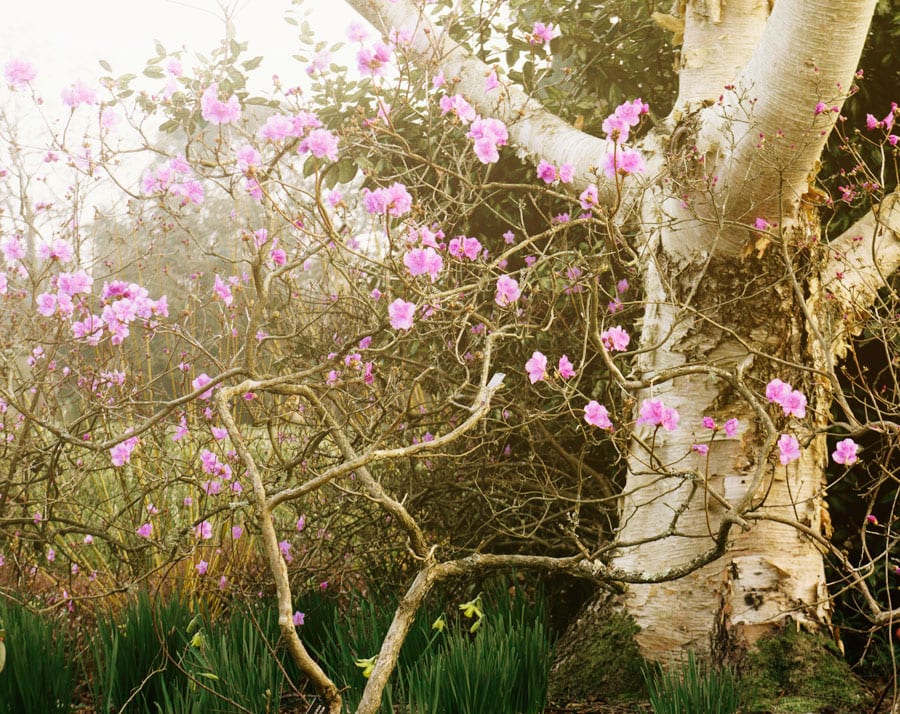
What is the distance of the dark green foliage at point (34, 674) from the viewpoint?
6.92 ft

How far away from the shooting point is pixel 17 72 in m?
3.20

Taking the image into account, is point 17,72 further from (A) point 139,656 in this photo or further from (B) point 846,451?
(B) point 846,451

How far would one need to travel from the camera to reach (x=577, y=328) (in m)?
3.46

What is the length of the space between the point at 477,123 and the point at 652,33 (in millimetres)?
1623

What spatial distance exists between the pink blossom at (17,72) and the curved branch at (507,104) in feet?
4.34

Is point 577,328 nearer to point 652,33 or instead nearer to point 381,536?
point 381,536

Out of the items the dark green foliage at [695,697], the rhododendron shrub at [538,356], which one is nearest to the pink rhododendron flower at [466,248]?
the rhododendron shrub at [538,356]

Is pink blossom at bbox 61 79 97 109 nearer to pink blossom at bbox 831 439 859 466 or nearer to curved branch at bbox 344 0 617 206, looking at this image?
curved branch at bbox 344 0 617 206

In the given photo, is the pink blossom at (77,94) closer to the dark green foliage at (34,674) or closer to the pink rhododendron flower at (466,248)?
the pink rhododendron flower at (466,248)

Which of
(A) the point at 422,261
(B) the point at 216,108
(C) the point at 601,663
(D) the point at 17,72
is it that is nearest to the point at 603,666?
(C) the point at 601,663

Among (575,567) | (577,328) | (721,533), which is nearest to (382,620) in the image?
(575,567)

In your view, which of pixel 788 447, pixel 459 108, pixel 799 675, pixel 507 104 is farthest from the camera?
pixel 507 104

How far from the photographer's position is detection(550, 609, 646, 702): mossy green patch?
8.67 feet

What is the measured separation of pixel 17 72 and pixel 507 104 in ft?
6.17
